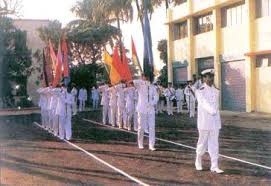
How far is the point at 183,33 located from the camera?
4038 cm

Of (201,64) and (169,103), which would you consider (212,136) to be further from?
(201,64)

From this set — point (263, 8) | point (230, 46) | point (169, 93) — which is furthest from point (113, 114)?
point (230, 46)

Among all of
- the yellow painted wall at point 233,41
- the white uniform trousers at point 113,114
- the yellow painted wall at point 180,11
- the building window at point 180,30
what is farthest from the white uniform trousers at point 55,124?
the building window at point 180,30

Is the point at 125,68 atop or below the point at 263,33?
below

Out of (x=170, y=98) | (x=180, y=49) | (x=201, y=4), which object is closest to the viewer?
(x=170, y=98)

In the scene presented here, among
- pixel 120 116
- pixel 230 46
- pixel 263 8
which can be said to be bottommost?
pixel 120 116

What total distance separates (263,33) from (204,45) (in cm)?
750

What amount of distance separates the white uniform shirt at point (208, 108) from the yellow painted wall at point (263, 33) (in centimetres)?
1868

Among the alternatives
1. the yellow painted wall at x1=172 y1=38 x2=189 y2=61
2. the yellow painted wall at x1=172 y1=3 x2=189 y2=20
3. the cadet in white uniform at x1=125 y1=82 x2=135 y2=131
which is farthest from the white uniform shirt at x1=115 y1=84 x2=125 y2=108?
the yellow painted wall at x1=172 y1=38 x2=189 y2=61

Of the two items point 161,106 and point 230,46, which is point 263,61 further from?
point 161,106

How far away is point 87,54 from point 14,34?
7.10m

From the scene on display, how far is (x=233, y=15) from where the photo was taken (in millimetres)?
32281

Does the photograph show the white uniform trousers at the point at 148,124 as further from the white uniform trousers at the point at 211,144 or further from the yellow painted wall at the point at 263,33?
the yellow painted wall at the point at 263,33

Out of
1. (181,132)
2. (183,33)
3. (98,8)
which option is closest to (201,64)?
(183,33)
